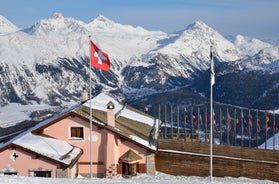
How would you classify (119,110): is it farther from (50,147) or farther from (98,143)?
(50,147)

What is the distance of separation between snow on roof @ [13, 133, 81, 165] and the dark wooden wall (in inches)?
327

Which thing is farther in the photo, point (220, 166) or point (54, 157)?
point (220, 166)

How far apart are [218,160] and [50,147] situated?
47.5 ft

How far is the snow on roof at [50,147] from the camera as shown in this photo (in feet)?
140

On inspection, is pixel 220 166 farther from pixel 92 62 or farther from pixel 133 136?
pixel 92 62

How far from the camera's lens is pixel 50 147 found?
4444 centimetres

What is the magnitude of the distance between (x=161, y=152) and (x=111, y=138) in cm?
525

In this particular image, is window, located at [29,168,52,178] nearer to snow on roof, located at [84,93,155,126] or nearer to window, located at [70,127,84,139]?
window, located at [70,127,84,139]

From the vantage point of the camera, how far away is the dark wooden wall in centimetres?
4712

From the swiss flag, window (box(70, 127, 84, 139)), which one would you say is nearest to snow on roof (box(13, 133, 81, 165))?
window (box(70, 127, 84, 139))

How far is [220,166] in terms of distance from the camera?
48312mm

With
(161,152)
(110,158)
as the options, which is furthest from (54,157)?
(161,152)

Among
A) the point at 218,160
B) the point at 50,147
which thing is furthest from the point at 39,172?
the point at 218,160

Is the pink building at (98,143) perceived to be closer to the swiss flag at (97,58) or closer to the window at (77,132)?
the window at (77,132)
